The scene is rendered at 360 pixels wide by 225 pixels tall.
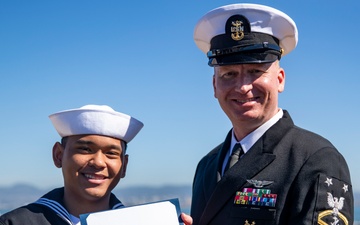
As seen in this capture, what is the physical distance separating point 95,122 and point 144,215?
3.31 feet

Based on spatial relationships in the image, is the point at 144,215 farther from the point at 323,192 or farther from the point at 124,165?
the point at 323,192

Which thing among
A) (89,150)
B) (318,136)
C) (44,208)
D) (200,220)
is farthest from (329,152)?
(44,208)

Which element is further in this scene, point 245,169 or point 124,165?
point 124,165

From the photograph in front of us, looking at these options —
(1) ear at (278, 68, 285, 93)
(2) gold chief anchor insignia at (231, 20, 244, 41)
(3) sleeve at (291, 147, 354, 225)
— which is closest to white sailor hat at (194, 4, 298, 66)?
(2) gold chief anchor insignia at (231, 20, 244, 41)

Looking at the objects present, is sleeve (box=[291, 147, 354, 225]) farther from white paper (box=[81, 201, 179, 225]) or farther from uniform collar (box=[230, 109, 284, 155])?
white paper (box=[81, 201, 179, 225])

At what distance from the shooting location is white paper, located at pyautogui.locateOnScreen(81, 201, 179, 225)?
14.0 feet

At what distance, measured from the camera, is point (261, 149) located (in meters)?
4.45

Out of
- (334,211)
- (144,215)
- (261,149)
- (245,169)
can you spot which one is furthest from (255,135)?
(144,215)

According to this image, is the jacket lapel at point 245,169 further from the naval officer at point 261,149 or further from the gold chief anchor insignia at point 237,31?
the gold chief anchor insignia at point 237,31

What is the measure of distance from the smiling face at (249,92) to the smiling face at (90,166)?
1.13m

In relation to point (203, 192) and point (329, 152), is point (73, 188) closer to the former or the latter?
point (203, 192)

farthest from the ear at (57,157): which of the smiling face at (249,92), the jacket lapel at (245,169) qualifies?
the smiling face at (249,92)

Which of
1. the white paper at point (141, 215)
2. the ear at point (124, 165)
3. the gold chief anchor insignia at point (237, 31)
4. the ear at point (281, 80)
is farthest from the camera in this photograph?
the ear at point (124, 165)

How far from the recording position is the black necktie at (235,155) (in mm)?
4598
